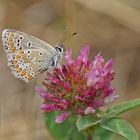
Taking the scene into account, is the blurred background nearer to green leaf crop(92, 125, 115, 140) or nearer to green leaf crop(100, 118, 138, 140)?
green leaf crop(92, 125, 115, 140)

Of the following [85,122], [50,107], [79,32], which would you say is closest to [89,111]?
[85,122]

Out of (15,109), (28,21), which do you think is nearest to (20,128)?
(15,109)

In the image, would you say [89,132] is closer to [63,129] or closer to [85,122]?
[85,122]

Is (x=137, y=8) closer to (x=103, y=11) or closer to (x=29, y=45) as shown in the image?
(x=103, y=11)

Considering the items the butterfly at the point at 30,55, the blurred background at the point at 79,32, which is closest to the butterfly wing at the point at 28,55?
the butterfly at the point at 30,55

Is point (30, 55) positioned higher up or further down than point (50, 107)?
higher up

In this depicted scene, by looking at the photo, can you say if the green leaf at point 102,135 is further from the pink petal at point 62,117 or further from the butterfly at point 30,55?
the butterfly at point 30,55
